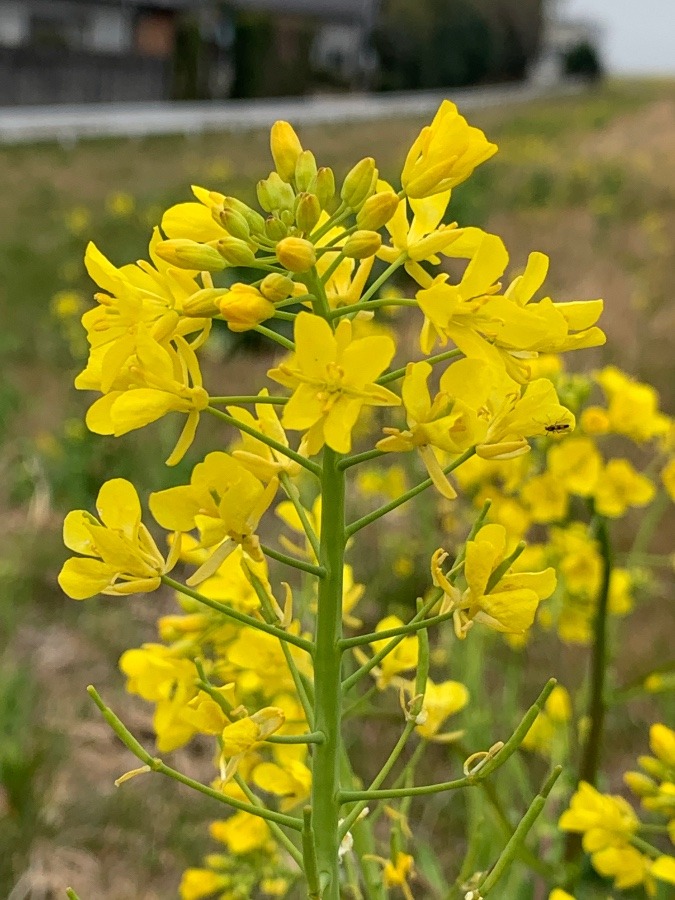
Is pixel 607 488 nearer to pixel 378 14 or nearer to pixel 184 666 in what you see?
pixel 184 666

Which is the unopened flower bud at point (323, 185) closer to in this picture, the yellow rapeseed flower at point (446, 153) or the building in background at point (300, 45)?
the yellow rapeseed flower at point (446, 153)

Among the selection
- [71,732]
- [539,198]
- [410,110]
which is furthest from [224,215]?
[410,110]

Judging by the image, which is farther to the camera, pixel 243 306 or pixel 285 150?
pixel 285 150

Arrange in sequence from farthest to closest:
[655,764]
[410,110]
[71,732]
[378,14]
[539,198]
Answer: [378,14] < [410,110] < [539,198] < [71,732] < [655,764]

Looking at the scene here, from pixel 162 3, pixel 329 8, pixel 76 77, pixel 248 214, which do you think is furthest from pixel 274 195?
pixel 329 8

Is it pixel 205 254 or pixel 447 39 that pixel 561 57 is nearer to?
pixel 447 39

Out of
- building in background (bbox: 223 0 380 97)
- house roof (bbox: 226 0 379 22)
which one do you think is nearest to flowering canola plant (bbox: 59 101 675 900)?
building in background (bbox: 223 0 380 97)
